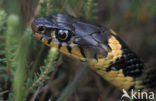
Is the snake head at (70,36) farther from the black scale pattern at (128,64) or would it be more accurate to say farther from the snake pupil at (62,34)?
the black scale pattern at (128,64)

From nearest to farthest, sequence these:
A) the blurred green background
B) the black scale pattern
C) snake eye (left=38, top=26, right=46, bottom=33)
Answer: the blurred green background < snake eye (left=38, top=26, right=46, bottom=33) < the black scale pattern

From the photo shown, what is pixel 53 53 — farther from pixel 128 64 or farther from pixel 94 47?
pixel 128 64

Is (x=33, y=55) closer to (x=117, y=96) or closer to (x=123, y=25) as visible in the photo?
(x=117, y=96)

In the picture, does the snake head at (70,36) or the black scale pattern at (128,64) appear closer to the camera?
the snake head at (70,36)

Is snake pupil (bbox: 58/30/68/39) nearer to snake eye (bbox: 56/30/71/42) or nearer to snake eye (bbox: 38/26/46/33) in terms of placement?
snake eye (bbox: 56/30/71/42)

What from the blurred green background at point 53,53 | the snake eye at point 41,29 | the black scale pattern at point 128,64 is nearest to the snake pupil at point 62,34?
the snake eye at point 41,29

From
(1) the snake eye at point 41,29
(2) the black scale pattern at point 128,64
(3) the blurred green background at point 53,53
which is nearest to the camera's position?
(3) the blurred green background at point 53,53

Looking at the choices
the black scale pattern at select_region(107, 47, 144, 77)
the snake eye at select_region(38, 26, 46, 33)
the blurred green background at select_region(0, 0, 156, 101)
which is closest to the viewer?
the blurred green background at select_region(0, 0, 156, 101)

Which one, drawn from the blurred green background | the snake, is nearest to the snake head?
the snake
